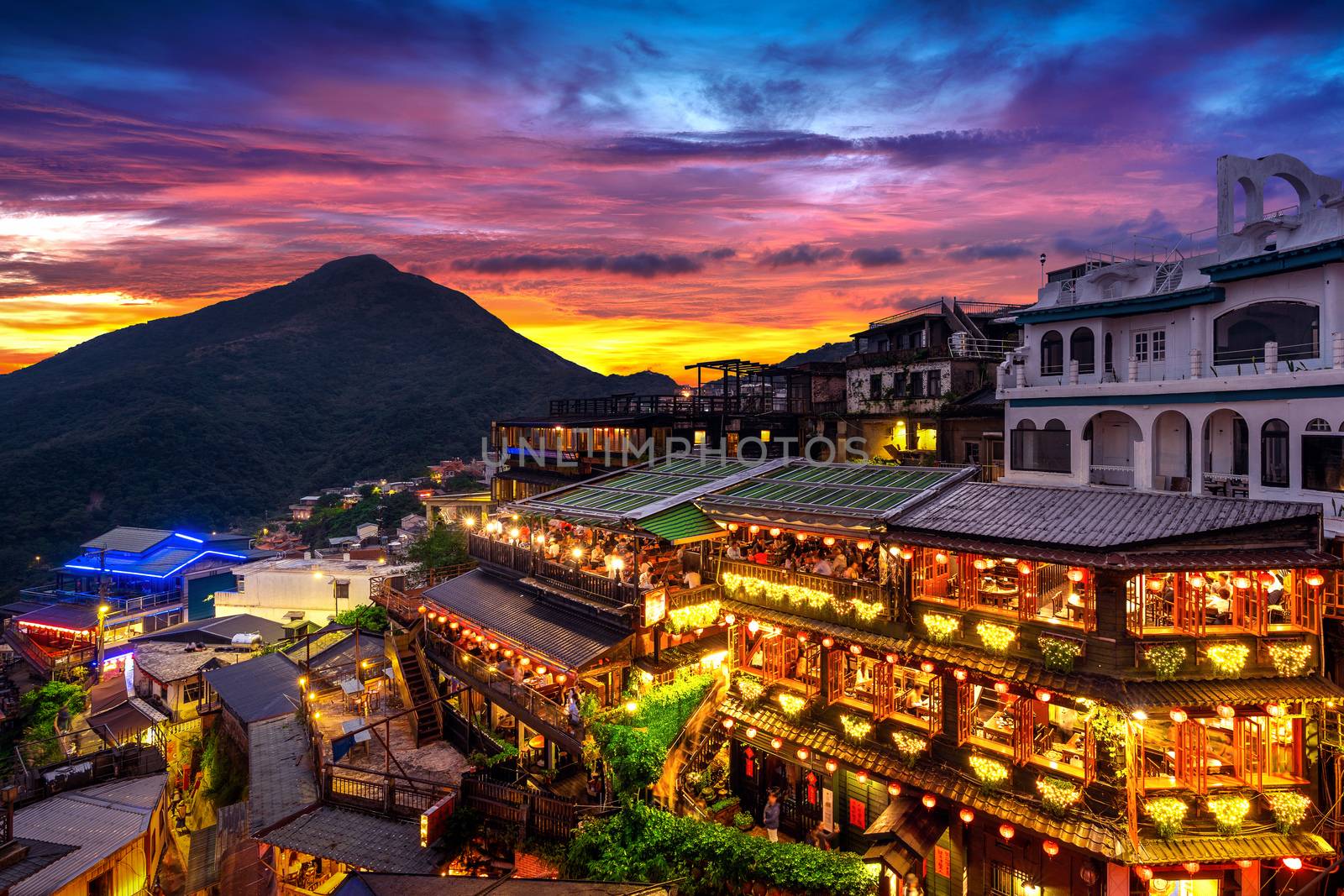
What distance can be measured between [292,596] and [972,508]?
53.7 meters

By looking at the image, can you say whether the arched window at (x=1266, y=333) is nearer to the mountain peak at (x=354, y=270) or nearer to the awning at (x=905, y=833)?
the awning at (x=905, y=833)

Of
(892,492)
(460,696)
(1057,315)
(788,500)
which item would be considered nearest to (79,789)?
(460,696)

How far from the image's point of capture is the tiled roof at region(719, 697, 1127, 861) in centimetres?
1385

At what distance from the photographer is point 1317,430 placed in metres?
18.1

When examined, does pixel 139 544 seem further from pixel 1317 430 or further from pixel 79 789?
pixel 1317 430

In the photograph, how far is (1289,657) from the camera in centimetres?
1421

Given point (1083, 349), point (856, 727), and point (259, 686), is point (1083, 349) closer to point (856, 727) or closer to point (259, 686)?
point (856, 727)

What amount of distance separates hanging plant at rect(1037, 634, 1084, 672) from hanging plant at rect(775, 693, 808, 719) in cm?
721

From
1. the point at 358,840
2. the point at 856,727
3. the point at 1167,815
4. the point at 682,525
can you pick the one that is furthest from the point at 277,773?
the point at 1167,815

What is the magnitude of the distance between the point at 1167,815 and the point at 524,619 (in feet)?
Answer: 62.2

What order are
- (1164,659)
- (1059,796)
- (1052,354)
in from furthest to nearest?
1. (1052,354)
2. (1059,796)
3. (1164,659)

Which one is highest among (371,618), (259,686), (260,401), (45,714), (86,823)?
(260,401)

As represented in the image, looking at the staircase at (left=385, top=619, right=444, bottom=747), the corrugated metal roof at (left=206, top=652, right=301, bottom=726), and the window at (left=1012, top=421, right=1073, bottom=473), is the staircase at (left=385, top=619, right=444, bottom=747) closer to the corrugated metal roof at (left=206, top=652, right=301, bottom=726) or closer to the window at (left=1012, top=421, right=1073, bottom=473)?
the corrugated metal roof at (left=206, top=652, right=301, bottom=726)

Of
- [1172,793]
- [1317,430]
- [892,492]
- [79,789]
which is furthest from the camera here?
[79,789]
